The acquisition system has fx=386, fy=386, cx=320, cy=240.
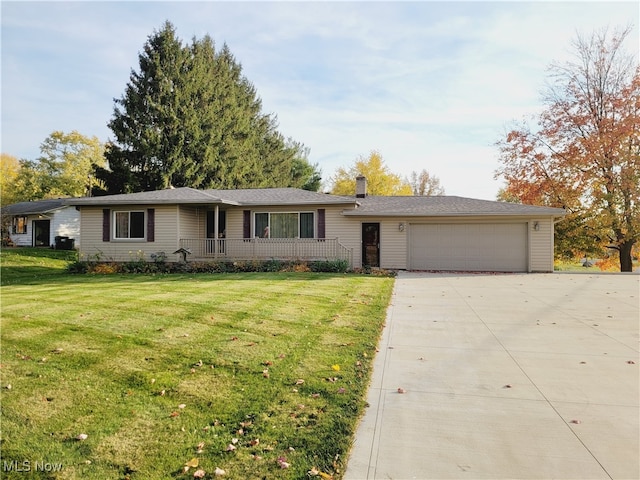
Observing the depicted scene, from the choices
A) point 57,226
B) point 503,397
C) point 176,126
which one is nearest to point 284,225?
point 503,397

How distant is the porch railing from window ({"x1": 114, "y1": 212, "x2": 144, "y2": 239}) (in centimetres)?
215

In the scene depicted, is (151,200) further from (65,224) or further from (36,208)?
(36,208)

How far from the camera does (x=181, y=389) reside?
146 inches

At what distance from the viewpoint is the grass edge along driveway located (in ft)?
8.72

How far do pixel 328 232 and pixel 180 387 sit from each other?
13012 millimetres

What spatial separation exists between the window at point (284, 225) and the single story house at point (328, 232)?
43 mm

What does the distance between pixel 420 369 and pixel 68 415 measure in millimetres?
3497

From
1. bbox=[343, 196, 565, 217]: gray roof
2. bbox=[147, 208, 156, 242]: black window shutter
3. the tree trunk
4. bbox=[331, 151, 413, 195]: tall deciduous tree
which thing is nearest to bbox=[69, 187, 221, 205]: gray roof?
bbox=[147, 208, 156, 242]: black window shutter

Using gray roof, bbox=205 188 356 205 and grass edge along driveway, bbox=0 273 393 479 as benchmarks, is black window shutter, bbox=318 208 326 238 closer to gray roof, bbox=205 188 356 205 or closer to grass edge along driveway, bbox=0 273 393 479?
gray roof, bbox=205 188 356 205

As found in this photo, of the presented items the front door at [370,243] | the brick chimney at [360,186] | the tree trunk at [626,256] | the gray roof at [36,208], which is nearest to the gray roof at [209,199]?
the front door at [370,243]

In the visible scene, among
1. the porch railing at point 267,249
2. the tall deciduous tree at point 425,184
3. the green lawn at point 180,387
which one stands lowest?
the green lawn at point 180,387

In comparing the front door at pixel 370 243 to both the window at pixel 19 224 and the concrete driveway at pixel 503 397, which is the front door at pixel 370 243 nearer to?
the concrete driveway at pixel 503 397

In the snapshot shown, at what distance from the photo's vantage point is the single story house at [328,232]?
1582 cm

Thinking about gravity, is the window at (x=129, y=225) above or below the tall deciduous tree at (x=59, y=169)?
below
